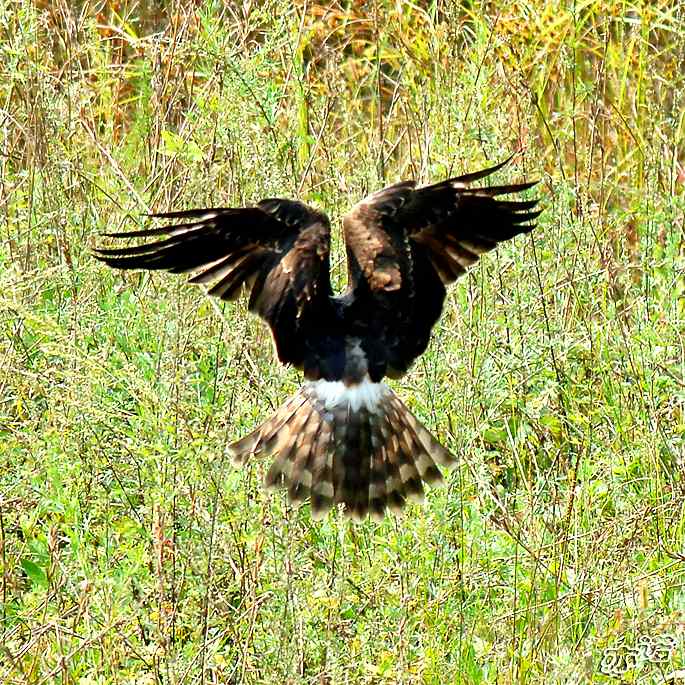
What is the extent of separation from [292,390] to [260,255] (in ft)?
2.09

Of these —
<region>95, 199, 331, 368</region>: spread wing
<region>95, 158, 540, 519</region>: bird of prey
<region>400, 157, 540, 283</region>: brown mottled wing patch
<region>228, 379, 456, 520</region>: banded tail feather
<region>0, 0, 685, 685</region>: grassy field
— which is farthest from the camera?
<region>400, 157, 540, 283</region>: brown mottled wing patch

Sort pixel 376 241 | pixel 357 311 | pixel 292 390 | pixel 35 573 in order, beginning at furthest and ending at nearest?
pixel 292 390 → pixel 357 311 → pixel 376 241 → pixel 35 573

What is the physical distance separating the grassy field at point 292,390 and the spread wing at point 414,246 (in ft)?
0.49

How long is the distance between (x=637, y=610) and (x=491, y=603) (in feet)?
1.79

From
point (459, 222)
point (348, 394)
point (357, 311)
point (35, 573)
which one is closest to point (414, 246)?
point (459, 222)

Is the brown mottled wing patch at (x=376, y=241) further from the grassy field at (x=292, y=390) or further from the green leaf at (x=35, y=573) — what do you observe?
the green leaf at (x=35, y=573)

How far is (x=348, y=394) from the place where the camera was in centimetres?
454

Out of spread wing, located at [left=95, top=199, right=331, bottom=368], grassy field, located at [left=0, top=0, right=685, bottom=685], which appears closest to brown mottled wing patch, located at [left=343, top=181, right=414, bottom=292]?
spread wing, located at [left=95, top=199, right=331, bottom=368]

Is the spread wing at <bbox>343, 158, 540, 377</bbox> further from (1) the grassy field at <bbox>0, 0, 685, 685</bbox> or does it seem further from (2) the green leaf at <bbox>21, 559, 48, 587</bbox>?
(2) the green leaf at <bbox>21, 559, 48, 587</bbox>

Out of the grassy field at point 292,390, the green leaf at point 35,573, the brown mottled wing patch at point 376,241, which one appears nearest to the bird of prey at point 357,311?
the brown mottled wing patch at point 376,241

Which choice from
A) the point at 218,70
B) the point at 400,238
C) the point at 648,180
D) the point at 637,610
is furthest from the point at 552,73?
the point at 637,610

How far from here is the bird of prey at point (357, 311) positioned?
4.19 metres

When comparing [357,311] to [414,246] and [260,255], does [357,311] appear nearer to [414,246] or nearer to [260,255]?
[414,246]

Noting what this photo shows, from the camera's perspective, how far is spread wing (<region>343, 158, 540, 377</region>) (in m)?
4.37
